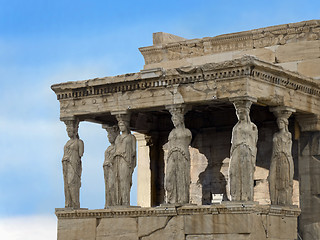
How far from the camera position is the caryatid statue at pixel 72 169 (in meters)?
18.4

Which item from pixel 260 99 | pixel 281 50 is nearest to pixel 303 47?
pixel 281 50

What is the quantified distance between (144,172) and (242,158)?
466 centimetres

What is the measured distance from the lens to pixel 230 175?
16.6 m

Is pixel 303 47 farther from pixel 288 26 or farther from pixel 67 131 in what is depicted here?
pixel 67 131

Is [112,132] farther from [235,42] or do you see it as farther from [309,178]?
[309,178]

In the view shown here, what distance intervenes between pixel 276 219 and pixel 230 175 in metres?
1.21

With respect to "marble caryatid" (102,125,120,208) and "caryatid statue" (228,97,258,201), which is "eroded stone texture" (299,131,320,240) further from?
"marble caryatid" (102,125,120,208)

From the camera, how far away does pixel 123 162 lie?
58.4 ft

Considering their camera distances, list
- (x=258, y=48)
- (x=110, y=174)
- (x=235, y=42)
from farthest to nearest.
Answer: (x=235, y=42), (x=258, y=48), (x=110, y=174)

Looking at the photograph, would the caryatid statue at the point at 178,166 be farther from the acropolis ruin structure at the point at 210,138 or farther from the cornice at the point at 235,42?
the cornice at the point at 235,42

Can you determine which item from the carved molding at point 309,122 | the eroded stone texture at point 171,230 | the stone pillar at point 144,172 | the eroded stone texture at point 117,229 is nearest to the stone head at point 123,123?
the eroded stone texture at point 117,229

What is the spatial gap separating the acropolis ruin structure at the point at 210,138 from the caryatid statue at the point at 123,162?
0.02m

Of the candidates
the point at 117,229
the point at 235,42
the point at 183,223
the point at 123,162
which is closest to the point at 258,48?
the point at 235,42

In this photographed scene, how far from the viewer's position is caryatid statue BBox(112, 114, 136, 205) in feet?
58.4
